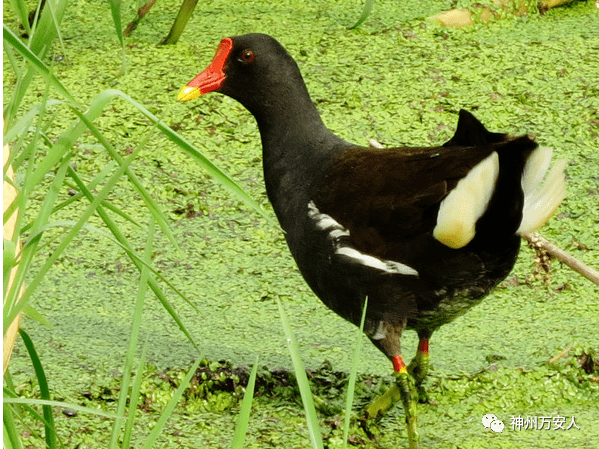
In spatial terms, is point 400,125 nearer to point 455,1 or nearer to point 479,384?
point 455,1

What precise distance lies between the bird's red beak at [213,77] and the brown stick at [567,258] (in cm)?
84

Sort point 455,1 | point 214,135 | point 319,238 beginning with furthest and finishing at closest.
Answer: point 455,1
point 214,135
point 319,238

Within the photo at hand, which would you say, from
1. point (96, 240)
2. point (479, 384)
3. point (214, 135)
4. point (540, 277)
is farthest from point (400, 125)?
point (479, 384)

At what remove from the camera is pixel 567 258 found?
8.41 feet

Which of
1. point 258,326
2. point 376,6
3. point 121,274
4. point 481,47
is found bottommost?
point 258,326

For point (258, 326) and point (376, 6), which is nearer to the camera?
point (258, 326)

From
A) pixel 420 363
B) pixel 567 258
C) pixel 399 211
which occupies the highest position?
pixel 567 258

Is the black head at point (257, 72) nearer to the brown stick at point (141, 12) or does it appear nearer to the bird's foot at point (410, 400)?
the bird's foot at point (410, 400)

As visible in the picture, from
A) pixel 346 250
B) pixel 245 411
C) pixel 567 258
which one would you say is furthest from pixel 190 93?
pixel 245 411

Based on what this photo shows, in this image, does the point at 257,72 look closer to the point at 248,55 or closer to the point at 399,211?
the point at 248,55

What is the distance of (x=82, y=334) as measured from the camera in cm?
276

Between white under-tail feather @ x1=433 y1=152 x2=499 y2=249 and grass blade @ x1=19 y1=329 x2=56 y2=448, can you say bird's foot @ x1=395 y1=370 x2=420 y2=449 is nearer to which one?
white under-tail feather @ x1=433 y1=152 x2=499 y2=249

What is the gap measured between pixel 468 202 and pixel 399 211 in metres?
0.18

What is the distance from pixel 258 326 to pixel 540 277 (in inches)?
33.4
